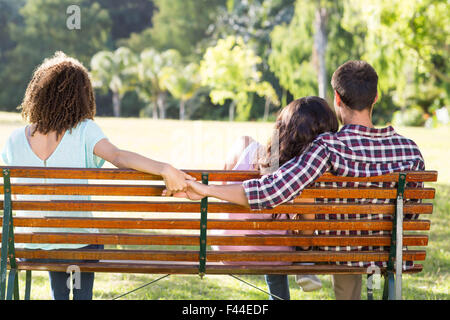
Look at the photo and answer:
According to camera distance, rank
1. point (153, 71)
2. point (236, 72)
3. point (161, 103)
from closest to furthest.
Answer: point (236, 72) < point (153, 71) < point (161, 103)

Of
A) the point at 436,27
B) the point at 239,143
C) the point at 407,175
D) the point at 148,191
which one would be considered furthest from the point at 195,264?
the point at 436,27

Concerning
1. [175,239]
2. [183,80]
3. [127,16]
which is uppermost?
[127,16]

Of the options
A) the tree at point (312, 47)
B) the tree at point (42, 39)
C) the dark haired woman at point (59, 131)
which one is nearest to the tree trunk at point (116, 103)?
the tree at point (42, 39)

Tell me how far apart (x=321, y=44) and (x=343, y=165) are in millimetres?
27628

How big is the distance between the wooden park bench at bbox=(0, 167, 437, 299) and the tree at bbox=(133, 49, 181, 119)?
4451 cm

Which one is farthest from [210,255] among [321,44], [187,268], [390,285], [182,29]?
[182,29]

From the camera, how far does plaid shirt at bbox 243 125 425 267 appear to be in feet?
8.41

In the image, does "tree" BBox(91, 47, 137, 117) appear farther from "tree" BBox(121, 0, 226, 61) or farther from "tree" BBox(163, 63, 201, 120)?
"tree" BBox(121, 0, 226, 61)

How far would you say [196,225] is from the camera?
8.75 ft

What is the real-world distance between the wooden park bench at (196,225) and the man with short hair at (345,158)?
5cm

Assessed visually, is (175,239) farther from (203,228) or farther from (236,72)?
(236,72)
